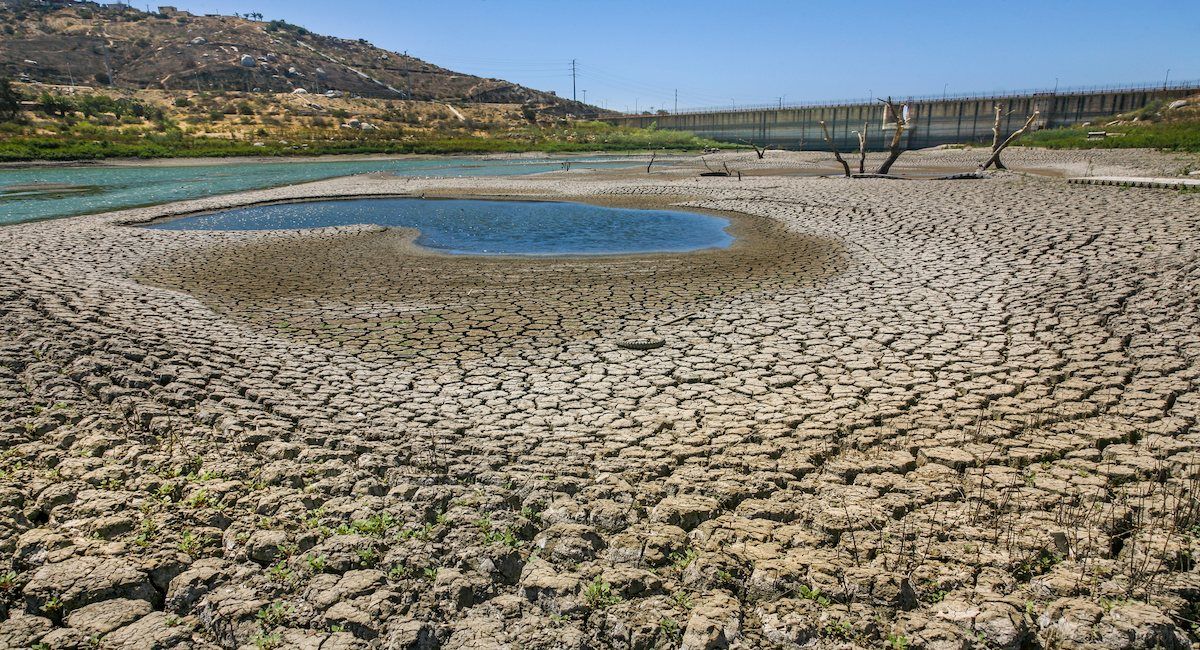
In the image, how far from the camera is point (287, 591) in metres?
4.17

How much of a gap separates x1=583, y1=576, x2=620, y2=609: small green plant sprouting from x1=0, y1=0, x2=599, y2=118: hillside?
119 metres

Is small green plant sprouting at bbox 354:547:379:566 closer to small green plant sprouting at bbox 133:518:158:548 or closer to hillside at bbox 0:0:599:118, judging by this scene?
small green plant sprouting at bbox 133:518:158:548

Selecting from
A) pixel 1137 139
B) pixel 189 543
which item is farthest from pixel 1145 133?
pixel 189 543

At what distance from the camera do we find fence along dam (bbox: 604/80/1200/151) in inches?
2958

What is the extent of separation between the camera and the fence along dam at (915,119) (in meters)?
75.1

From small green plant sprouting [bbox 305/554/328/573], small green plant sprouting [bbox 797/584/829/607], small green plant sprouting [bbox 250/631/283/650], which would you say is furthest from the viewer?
small green plant sprouting [bbox 305/554/328/573]

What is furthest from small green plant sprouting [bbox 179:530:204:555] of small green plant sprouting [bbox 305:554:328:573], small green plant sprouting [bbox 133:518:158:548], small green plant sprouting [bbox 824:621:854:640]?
small green plant sprouting [bbox 824:621:854:640]

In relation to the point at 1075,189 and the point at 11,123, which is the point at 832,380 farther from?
the point at 11,123

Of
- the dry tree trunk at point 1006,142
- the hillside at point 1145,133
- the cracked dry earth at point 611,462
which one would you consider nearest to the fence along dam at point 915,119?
the hillside at point 1145,133

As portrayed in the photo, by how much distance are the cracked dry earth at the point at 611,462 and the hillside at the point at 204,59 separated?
11313 cm

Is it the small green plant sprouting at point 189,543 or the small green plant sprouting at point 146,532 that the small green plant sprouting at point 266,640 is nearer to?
the small green plant sprouting at point 189,543

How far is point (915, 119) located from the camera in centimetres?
8925

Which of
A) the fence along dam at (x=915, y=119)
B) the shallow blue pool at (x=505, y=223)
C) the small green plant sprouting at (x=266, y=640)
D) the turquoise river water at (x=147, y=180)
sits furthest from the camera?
the fence along dam at (x=915, y=119)

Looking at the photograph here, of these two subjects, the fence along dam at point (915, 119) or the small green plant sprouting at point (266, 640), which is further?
the fence along dam at point (915, 119)
